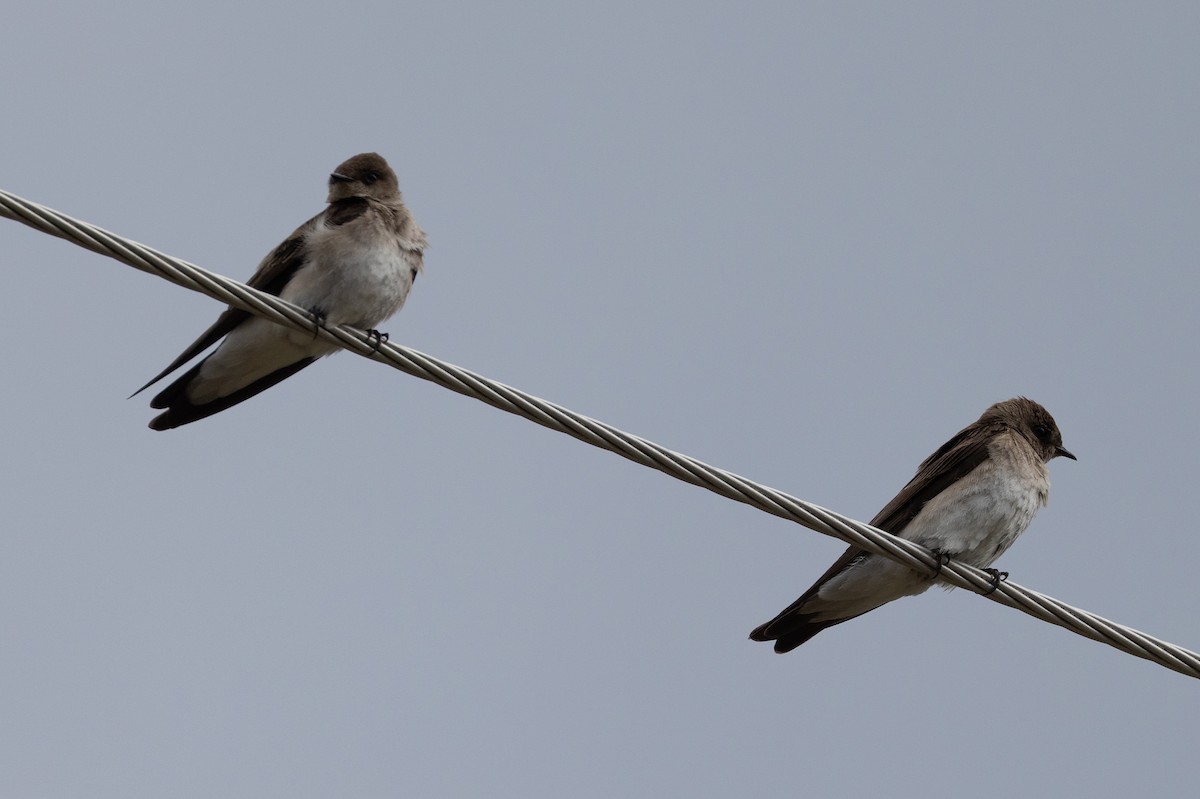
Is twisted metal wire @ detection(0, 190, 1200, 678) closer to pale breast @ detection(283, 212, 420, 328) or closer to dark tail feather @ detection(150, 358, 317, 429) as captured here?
pale breast @ detection(283, 212, 420, 328)

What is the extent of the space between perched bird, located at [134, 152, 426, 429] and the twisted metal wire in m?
1.55

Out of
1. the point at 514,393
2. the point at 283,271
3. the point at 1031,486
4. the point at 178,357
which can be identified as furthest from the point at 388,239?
the point at 1031,486

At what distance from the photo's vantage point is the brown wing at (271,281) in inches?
360

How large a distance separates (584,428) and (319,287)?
2.88 meters

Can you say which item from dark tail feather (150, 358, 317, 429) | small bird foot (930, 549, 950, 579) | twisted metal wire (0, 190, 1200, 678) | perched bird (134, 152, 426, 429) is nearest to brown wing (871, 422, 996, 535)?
small bird foot (930, 549, 950, 579)

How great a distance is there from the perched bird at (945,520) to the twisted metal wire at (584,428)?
1.61 m

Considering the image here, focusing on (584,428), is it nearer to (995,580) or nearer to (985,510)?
(995,580)

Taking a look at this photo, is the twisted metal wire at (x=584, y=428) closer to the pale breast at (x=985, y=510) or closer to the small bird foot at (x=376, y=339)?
the small bird foot at (x=376, y=339)

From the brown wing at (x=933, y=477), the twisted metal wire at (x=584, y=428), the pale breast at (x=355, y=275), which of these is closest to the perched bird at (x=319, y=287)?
the pale breast at (x=355, y=275)

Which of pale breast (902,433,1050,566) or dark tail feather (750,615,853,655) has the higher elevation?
pale breast (902,433,1050,566)

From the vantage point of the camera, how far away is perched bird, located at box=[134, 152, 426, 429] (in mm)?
8789

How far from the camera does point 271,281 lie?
30.5ft

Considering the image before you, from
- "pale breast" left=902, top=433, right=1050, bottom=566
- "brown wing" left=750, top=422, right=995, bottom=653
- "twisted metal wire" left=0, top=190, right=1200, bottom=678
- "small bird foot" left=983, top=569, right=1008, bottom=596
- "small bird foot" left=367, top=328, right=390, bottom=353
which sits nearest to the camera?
"twisted metal wire" left=0, top=190, right=1200, bottom=678

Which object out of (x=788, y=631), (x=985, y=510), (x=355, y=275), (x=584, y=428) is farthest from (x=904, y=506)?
(x=584, y=428)
